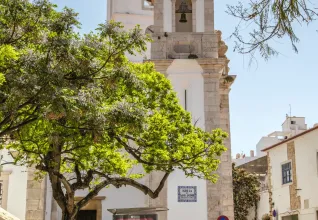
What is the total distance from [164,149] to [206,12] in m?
9.49

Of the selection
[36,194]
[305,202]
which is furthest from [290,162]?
[36,194]

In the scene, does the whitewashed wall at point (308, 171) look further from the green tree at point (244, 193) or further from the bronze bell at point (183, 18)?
the bronze bell at point (183, 18)

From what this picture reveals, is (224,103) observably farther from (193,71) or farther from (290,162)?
(290,162)

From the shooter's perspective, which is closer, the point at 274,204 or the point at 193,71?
the point at 193,71

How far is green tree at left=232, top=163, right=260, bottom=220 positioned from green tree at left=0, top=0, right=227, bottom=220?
1625cm

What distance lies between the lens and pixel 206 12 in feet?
71.9

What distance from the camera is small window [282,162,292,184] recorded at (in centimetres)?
2586

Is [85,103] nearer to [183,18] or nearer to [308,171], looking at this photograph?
[183,18]

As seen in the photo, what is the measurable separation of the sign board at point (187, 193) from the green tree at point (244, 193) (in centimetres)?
1146

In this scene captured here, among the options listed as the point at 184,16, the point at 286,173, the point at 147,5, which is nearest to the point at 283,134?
the point at 286,173

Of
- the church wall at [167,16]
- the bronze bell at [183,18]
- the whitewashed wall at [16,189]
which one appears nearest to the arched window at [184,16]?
the bronze bell at [183,18]

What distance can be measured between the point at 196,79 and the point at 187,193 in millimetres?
4390

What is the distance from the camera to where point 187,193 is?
20.0 meters

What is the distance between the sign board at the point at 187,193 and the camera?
65.3ft
